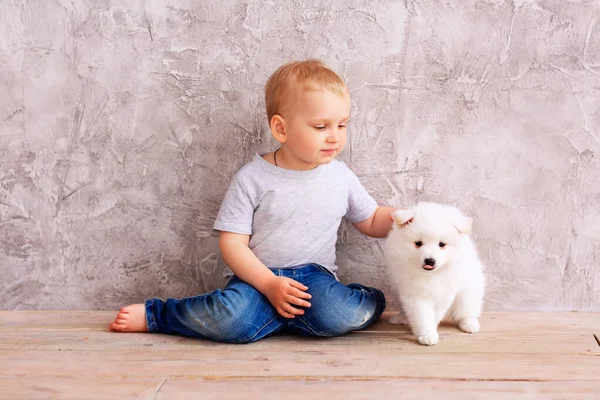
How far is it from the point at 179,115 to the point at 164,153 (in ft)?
0.32

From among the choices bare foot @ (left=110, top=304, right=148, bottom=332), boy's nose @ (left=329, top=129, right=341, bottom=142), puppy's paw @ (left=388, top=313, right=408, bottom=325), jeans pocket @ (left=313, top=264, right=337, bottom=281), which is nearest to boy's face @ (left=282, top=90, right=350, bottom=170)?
boy's nose @ (left=329, top=129, right=341, bottom=142)

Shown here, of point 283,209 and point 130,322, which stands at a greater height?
point 283,209

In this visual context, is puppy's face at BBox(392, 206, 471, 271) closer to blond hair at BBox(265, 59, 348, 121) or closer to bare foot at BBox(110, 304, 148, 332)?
blond hair at BBox(265, 59, 348, 121)

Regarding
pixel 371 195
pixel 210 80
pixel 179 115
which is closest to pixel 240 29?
pixel 210 80

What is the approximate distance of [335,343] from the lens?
130 centimetres

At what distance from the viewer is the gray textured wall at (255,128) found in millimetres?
1449

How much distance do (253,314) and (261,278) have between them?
81mm

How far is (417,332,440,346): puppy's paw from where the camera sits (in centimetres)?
128

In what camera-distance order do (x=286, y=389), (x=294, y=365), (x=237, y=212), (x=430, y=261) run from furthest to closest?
1. (x=237, y=212)
2. (x=430, y=261)
3. (x=294, y=365)
4. (x=286, y=389)

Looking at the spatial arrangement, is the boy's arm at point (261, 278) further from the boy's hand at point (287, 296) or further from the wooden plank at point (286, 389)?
the wooden plank at point (286, 389)

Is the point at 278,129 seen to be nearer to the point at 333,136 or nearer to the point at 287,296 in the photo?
the point at 333,136

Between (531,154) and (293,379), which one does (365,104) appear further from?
(293,379)

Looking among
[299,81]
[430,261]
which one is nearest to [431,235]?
[430,261]

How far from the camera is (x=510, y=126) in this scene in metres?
1.47
